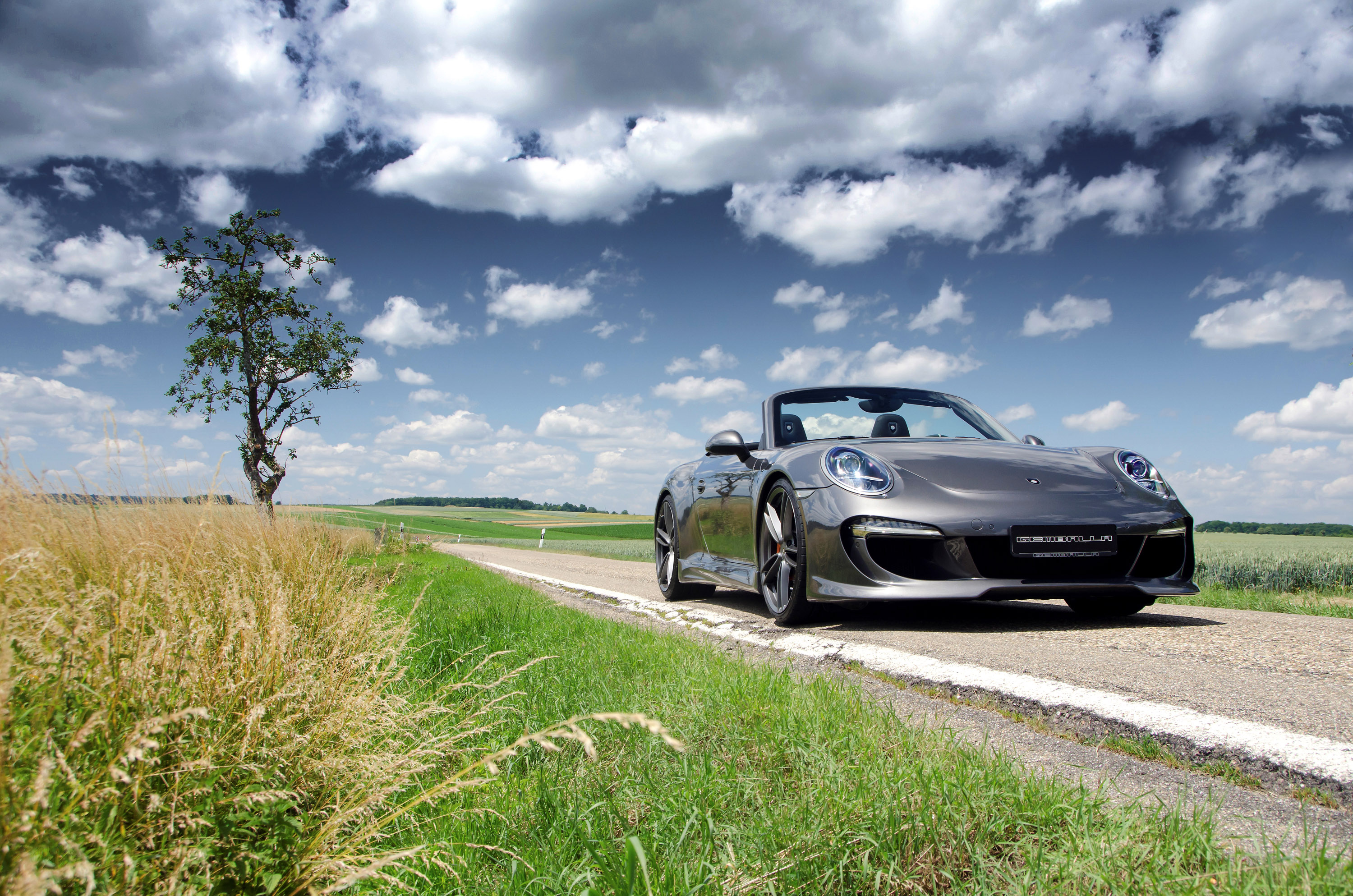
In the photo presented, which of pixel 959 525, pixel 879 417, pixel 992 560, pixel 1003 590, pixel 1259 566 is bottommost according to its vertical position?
pixel 1259 566

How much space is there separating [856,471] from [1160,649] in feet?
5.10

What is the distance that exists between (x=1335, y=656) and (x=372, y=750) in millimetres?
3476

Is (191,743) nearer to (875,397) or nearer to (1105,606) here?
(1105,606)

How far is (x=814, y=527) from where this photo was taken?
13.6 feet

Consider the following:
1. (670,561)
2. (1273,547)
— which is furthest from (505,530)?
(670,561)

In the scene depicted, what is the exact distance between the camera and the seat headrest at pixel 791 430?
18.0 ft

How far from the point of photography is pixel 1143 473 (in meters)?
4.27

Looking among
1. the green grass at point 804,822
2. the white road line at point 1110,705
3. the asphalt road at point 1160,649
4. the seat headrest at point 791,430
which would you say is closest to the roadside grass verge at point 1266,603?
the asphalt road at point 1160,649

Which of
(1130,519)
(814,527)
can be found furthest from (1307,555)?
(814,527)

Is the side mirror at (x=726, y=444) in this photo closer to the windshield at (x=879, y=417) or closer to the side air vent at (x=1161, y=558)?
the windshield at (x=879, y=417)

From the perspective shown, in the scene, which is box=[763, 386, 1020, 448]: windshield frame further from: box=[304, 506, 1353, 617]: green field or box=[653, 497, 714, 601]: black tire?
box=[304, 506, 1353, 617]: green field

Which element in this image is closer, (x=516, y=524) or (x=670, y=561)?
(x=670, y=561)

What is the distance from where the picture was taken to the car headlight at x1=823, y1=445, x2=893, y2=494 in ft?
13.3

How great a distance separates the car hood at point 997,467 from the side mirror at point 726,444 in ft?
2.82
